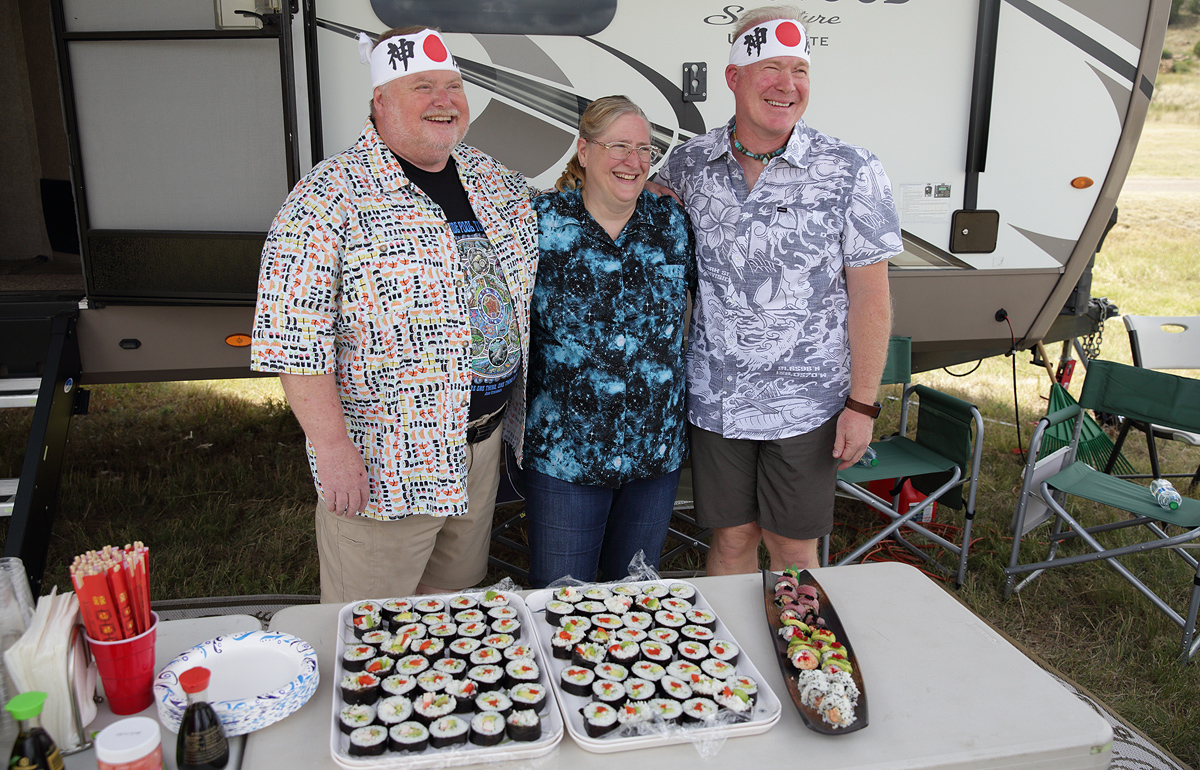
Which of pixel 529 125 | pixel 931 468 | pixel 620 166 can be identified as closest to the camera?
pixel 620 166

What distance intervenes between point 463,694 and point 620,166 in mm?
A: 1256

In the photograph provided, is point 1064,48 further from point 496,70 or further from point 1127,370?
point 496,70

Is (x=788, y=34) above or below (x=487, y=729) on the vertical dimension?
above

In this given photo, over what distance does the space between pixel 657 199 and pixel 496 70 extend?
1.31 meters

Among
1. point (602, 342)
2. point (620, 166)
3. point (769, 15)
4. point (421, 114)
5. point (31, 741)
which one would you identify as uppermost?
point (769, 15)

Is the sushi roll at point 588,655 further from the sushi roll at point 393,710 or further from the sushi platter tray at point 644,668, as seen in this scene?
the sushi roll at point 393,710

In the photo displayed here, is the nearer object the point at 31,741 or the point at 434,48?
the point at 31,741

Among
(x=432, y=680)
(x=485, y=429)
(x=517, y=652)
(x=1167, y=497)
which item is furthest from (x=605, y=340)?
(x=1167, y=497)

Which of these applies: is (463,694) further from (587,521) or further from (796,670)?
(587,521)

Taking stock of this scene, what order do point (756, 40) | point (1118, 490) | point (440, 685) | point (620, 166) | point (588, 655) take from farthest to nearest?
point (1118, 490), point (756, 40), point (620, 166), point (588, 655), point (440, 685)

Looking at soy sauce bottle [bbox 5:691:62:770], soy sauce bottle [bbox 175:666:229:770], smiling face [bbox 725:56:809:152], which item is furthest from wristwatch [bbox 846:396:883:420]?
soy sauce bottle [bbox 5:691:62:770]

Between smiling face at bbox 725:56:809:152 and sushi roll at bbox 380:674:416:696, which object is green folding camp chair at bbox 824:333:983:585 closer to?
smiling face at bbox 725:56:809:152

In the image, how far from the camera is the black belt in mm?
2115

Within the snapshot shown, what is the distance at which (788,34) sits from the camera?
6.95 feet
